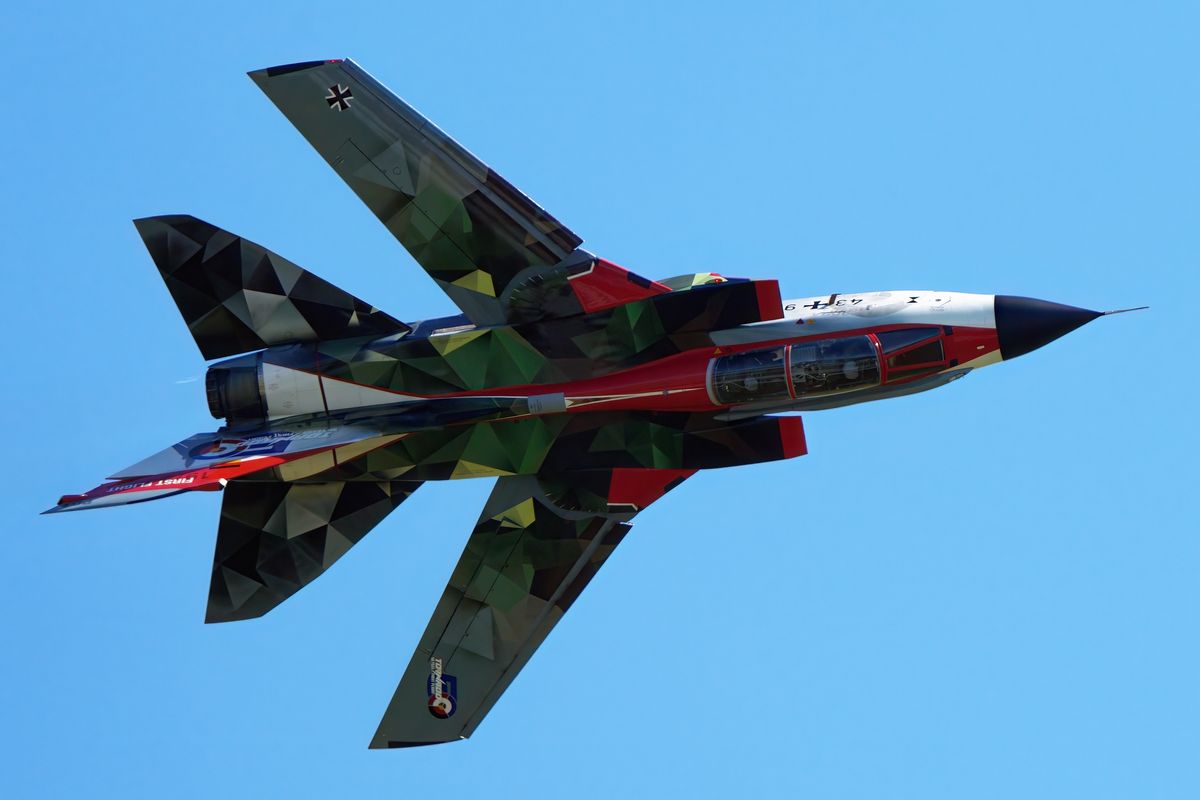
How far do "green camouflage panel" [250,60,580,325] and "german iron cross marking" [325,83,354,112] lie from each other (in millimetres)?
10

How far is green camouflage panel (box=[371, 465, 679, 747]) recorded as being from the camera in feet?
60.9

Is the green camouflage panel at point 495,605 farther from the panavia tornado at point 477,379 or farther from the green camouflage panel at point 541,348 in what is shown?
the green camouflage panel at point 541,348

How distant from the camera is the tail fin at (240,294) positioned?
1848 cm

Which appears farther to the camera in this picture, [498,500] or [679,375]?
[498,500]

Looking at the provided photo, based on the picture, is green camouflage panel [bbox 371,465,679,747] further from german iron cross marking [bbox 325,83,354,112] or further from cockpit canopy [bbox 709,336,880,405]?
german iron cross marking [bbox 325,83,354,112]

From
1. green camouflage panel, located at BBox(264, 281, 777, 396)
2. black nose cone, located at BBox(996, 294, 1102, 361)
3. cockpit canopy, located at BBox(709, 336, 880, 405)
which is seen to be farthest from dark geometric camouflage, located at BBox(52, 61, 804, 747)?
black nose cone, located at BBox(996, 294, 1102, 361)

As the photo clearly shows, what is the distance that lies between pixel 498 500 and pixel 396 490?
1098 millimetres

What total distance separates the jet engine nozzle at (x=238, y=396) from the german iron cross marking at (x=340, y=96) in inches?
111

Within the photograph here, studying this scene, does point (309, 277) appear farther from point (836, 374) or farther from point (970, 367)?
point (970, 367)

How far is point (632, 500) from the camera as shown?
18.2m

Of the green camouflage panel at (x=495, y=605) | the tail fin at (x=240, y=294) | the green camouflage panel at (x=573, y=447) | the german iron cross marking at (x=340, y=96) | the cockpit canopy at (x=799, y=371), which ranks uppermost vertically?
the german iron cross marking at (x=340, y=96)

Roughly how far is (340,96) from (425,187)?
1.27 metres

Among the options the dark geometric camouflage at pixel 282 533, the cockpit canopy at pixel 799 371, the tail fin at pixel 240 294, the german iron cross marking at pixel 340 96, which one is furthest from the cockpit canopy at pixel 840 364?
the german iron cross marking at pixel 340 96

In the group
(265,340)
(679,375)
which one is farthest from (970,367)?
(265,340)
